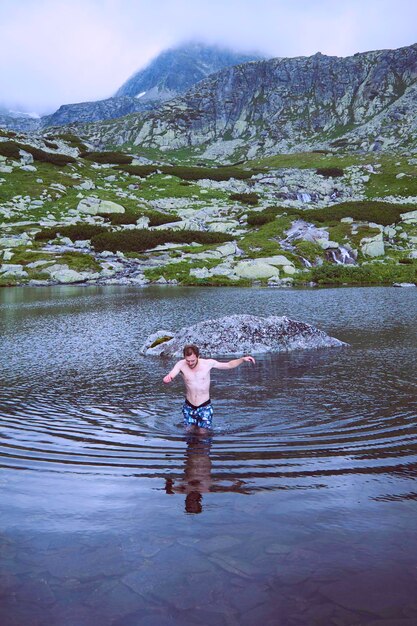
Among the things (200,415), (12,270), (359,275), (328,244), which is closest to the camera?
(200,415)

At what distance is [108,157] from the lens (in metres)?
172

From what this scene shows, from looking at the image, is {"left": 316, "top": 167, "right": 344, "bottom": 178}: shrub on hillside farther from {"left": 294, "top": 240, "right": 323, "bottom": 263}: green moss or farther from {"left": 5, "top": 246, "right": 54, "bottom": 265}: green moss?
{"left": 5, "top": 246, "right": 54, "bottom": 265}: green moss

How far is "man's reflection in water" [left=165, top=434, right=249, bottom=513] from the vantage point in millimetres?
8711

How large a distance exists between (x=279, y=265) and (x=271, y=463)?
2631 inches

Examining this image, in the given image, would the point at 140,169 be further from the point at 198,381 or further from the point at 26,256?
the point at 198,381

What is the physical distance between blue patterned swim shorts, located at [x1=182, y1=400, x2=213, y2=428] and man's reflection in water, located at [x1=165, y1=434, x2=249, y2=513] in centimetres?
173

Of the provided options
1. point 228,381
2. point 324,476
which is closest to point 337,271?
point 228,381

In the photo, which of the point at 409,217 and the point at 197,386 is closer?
the point at 197,386

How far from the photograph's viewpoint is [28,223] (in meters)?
102

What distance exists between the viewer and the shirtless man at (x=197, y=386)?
1298 cm

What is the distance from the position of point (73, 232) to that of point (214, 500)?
89108 mm

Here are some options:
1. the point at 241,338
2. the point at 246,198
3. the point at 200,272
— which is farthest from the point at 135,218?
the point at 241,338

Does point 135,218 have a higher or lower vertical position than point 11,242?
higher

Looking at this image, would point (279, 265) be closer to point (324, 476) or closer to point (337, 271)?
point (337, 271)
